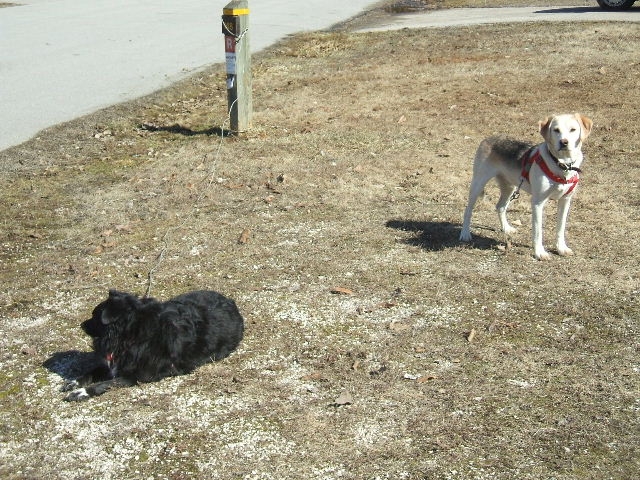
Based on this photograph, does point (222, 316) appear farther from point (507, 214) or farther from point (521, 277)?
point (507, 214)

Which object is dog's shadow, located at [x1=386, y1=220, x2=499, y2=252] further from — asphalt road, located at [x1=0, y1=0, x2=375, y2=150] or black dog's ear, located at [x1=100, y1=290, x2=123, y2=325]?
asphalt road, located at [x1=0, y1=0, x2=375, y2=150]

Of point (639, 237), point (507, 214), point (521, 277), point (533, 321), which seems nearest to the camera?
point (533, 321)

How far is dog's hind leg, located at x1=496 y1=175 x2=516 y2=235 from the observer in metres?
6.76

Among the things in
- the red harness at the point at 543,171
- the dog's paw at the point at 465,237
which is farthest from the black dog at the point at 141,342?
the red harness at the point at 543,171

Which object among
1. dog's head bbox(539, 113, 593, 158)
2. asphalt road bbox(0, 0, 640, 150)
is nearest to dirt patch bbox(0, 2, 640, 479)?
dog's head bbox(539, 113, 593, 158)

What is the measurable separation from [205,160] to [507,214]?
3.56 meters

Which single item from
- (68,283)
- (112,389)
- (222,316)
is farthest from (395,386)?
(68,283)

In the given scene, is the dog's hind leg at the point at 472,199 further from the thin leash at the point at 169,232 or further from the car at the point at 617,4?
the car at the point at 617,4

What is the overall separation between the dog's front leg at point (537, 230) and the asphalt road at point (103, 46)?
22.2 ft

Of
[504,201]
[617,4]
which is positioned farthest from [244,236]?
[617,4]

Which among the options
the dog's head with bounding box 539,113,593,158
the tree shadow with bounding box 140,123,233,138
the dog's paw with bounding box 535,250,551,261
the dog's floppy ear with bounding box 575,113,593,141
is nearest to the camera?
the dog's head with bounding box 539,113,593,158

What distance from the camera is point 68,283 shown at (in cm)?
611

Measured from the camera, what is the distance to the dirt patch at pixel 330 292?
4086 mm

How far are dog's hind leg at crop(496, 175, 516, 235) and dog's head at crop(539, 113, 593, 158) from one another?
80cm
